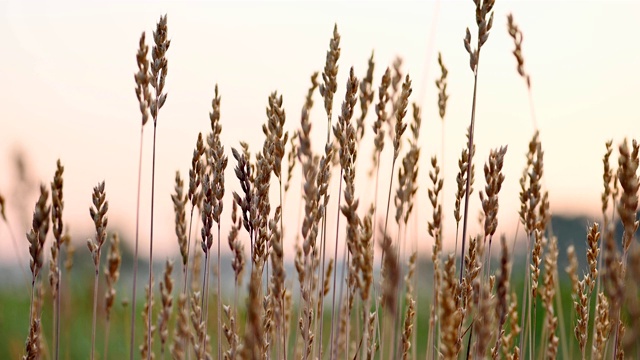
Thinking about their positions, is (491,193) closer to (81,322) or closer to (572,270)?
(572,270)

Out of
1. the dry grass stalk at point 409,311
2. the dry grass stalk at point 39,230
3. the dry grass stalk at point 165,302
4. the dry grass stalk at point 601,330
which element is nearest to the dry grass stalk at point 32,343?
the dry grass stalk at point 39,230

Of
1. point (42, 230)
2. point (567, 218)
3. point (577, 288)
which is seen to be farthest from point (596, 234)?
point (567, 218)

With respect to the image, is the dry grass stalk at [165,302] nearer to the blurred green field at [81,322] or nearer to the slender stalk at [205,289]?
the slender stalk at [205,289]

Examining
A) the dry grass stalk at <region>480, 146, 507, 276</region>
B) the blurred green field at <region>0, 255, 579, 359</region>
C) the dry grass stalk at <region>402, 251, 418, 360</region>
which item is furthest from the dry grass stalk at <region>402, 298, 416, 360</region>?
the blurred green field at <region>0, 255, 579, 359</region>

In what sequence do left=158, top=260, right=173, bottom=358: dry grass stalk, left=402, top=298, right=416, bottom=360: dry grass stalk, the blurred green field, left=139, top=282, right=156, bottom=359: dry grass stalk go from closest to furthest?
left=158, top=260, right=173, bottom=358: dry grass stalk
left=139, top=282, right=156, bottom=359: dry grass stalk
left=402, top=298, right=416, bottom=360: dry grass stalk
the blurred green field

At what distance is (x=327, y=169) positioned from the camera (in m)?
2.11

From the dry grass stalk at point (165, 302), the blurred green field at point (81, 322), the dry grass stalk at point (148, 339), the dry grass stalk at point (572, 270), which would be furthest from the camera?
the blurred green field at point (81, 322)

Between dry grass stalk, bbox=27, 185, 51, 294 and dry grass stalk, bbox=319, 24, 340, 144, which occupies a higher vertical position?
dry grass stalk, bbox=319, 24, 340, 144

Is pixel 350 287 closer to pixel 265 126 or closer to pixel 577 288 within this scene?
pixel 265 126

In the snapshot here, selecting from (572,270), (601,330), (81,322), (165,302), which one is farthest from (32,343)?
(81,322)

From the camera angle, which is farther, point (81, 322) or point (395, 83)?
point (81, 322)

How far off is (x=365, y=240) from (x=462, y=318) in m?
0.70

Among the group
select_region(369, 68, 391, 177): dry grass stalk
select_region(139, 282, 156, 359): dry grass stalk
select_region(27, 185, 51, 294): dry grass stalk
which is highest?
select_region(369, 68, 391, 177): dry grass stalk

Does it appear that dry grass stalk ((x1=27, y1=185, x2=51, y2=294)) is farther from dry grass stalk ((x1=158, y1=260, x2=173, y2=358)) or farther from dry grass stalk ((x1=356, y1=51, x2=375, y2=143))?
dry grass stalk ((x1=356, y1=51, x2=375, y2=143))
